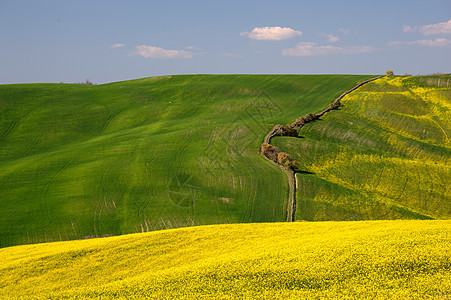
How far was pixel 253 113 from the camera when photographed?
6962cm

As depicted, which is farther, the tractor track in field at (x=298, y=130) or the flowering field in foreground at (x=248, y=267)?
the tractor track in field at (x=298, y=130)

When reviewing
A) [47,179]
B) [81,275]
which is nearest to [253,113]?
[47,179]

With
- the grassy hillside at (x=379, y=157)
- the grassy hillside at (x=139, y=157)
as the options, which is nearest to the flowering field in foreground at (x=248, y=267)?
the grassy hillside at (x=139, y=157)

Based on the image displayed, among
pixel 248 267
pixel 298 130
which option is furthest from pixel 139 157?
pixel 248 267

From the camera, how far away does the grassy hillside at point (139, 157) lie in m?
37.9

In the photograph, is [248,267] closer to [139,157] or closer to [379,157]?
[139,157]

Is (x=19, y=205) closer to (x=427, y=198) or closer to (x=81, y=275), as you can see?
(x=81, y=275)

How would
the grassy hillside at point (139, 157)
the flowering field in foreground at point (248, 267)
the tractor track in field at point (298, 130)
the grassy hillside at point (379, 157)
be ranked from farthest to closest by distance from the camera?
the grassy hillside at point (379, 157), the tractor track in field at point (298, 130), the grassy hillside at point (139, 157), the flowering field in foreground at point (248, 267)

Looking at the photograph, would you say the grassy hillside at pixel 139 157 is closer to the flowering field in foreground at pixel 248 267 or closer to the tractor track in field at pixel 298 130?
the tractor track in field at pixel 298 130

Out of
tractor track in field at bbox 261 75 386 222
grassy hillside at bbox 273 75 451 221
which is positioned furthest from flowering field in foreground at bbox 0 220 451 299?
grassy hillside at bbox 273 75 451 221

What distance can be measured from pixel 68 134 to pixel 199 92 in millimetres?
32981

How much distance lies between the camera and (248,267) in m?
19.7

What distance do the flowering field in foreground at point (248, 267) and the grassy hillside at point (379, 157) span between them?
15.1 meters

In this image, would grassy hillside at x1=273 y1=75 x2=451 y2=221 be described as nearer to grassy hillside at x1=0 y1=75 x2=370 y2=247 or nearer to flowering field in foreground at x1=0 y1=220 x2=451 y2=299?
grassy hillside at x1=0 y1=75 x2=370 y2=247
